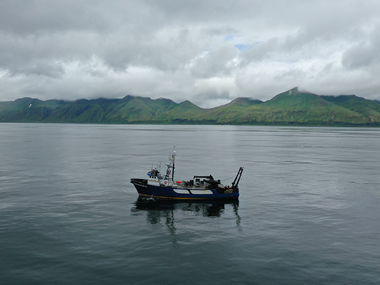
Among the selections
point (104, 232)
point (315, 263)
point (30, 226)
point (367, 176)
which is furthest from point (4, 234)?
point (367, 176)

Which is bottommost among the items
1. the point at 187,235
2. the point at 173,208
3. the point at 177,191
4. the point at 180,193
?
the point at 187,235

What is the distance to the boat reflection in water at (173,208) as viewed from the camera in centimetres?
4912

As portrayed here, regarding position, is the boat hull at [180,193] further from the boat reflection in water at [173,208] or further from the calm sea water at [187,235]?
the calm sea water at [187,235]

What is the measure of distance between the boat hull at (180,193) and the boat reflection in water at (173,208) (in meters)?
0.87

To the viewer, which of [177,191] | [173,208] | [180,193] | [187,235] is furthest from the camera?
[180,193]

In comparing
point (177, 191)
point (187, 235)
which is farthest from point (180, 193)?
point (187, 235)

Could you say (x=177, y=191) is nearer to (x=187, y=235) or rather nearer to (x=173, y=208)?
(x=173, y=208)

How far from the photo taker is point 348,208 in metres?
54.8

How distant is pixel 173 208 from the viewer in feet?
180

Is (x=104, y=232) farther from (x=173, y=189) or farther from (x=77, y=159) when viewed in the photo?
(x=77, y=159)

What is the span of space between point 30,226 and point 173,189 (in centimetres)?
2643

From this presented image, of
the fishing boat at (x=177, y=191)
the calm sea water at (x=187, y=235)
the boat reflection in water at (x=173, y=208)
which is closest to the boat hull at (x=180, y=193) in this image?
the fishing boat at (x=177, y=191)

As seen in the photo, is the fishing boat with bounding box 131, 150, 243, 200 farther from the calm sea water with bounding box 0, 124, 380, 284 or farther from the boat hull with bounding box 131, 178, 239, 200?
the calm sea water with bounding box 0, 124, 380, 284

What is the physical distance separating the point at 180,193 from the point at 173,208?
4.45 m
